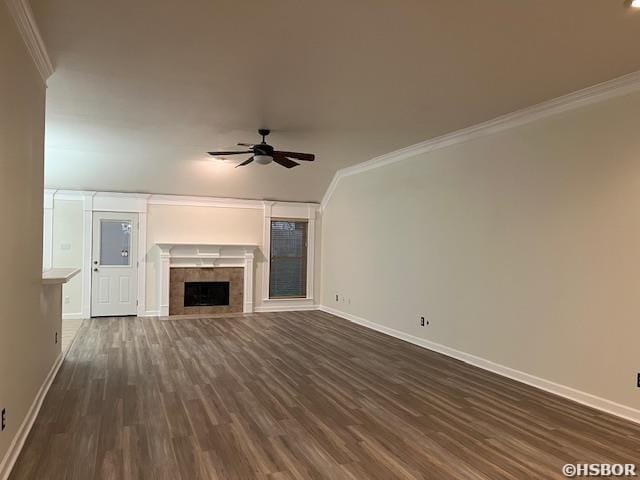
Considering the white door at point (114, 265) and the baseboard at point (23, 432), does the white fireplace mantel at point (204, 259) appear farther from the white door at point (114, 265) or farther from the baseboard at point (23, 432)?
the baseboard at point (23, 432)

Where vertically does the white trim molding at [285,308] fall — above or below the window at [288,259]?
below

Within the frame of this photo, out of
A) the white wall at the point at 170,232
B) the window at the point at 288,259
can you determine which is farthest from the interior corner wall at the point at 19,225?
the window at the point at 288,259

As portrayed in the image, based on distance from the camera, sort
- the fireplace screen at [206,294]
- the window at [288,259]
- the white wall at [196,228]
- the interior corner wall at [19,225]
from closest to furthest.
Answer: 1. the interior corner wall at [19,225]
2. the white wall at [196,228]
3. the fireplace screen at [206,294]
4. the window at [288,259]

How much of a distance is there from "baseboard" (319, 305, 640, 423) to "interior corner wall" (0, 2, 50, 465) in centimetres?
425

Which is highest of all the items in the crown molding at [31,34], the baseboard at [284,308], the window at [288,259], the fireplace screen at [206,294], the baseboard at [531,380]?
the crown molding at [31,34]

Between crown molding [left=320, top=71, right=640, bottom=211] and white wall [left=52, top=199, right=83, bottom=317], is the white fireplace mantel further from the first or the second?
crown molding [left=320, top=71, right=640, bottom=211]

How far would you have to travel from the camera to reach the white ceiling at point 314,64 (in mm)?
2691

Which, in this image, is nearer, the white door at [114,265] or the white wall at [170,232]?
the white wall at [170,232]

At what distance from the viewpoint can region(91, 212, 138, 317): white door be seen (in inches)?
319

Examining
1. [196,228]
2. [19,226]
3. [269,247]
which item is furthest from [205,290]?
[19,226]

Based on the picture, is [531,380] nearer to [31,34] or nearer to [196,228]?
[31,34]

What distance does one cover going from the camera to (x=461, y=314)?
210 inches

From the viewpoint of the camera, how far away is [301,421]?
136 inches

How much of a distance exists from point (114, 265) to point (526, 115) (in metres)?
7.07
